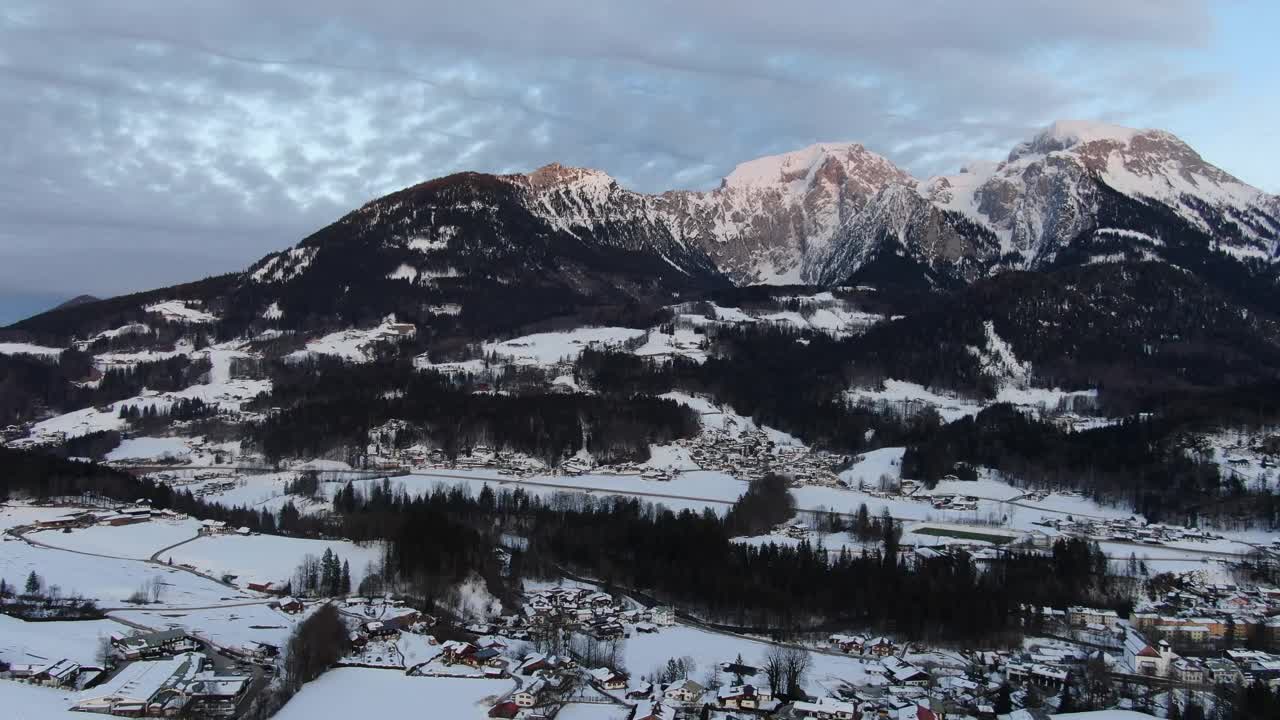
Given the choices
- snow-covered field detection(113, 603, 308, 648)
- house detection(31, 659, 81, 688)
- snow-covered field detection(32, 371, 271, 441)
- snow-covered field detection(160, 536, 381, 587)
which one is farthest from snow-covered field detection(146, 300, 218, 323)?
house detection(31, 659, 81, 688)

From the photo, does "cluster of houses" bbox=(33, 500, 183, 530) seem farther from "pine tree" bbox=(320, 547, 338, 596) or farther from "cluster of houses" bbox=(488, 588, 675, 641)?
"cluster of houses" bbox=(488, 588, 675, 641)

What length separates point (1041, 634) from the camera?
50594 millimetres

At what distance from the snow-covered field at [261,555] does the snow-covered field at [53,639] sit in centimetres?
967

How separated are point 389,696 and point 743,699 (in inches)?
493

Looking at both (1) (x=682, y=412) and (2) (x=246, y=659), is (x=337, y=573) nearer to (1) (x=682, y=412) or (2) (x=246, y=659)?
(2) (x=246, y=659)

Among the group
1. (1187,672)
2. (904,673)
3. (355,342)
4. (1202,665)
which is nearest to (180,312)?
(355,342)

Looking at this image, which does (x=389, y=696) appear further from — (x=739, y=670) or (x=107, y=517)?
(x=107, y=517)

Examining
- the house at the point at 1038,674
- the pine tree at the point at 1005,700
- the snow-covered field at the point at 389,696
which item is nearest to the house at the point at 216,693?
the snow-covered field at the point at 389,696

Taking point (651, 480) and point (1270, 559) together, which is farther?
point (651, 480)

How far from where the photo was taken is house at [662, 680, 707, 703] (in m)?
39.9

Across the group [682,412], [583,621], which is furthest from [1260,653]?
[682,412]

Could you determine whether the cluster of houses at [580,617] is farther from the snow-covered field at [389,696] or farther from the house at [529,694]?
the house at [529,694]

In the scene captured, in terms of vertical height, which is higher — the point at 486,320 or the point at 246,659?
the point at 486,320

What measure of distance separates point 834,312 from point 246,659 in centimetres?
14447
